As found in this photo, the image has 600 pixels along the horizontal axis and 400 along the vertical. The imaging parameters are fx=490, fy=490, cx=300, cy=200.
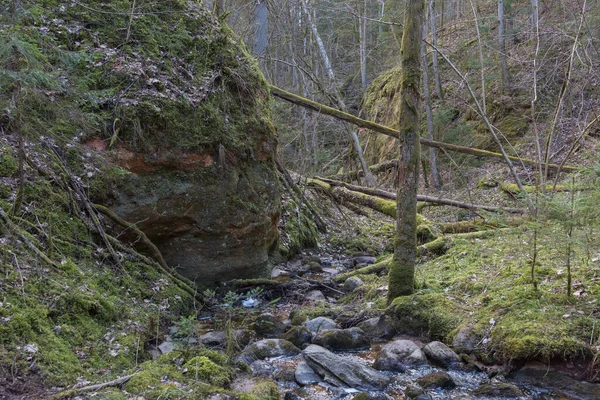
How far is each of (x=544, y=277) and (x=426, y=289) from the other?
1465 mm

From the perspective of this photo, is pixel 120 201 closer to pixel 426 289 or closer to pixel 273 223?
pixel 273 223

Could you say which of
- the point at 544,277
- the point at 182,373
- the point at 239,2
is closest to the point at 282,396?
the point at 182,373

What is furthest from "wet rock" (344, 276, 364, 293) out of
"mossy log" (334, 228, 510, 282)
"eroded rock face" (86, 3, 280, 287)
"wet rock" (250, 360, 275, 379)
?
"wet rock" (250, 360, 275, 379)

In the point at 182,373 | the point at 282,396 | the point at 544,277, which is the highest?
the point at 544,277

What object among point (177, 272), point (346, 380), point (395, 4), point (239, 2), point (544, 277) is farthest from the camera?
point (395, 4)

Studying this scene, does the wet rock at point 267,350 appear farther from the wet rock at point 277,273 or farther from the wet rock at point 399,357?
the wet rock at point 277,273

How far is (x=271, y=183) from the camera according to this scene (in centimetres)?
877

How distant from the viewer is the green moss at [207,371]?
4066mm

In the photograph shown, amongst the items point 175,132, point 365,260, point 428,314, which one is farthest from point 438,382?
point 365,260

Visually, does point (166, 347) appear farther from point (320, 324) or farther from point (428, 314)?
point (428, 314)

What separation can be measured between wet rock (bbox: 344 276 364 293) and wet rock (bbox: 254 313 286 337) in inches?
68.4

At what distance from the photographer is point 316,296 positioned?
307 inches

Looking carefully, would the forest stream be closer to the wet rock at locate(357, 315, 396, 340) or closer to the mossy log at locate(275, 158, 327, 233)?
the wet rock at locate(357, 315, 396, 340)

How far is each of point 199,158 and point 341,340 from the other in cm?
351
